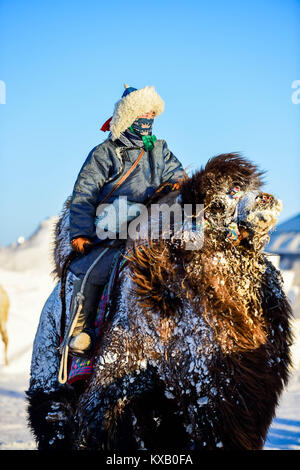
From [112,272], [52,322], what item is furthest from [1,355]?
[112,272]

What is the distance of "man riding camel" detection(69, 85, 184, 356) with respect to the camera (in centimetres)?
281

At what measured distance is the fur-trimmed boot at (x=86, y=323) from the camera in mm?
2629

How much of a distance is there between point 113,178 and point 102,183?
0.25 ft

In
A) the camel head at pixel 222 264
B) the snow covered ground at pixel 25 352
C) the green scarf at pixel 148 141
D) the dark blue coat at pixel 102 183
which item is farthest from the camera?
the snow covered ground at pixel 25 352

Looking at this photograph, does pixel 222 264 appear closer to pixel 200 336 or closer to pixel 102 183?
pixel 200 336

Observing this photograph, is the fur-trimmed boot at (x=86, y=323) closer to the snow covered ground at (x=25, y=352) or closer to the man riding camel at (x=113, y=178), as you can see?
the man riding camel at (x=113, y=178)

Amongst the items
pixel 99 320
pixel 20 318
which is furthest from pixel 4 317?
pixel 99 320

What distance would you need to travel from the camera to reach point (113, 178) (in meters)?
2.99

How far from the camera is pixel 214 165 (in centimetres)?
256

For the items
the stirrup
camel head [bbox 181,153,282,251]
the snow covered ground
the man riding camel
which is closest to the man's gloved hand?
the man riding camel

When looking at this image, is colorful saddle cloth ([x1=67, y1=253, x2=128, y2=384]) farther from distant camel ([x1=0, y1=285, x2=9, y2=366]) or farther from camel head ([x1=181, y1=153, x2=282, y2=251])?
distant camel ([x1=0, y1=285, x2=9, y2=366])

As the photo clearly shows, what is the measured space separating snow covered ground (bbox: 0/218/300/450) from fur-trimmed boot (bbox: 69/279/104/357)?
43.8 inches

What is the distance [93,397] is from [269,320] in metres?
0.95

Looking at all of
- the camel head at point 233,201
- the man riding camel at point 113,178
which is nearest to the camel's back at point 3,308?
the man riding camel at point 113,178
